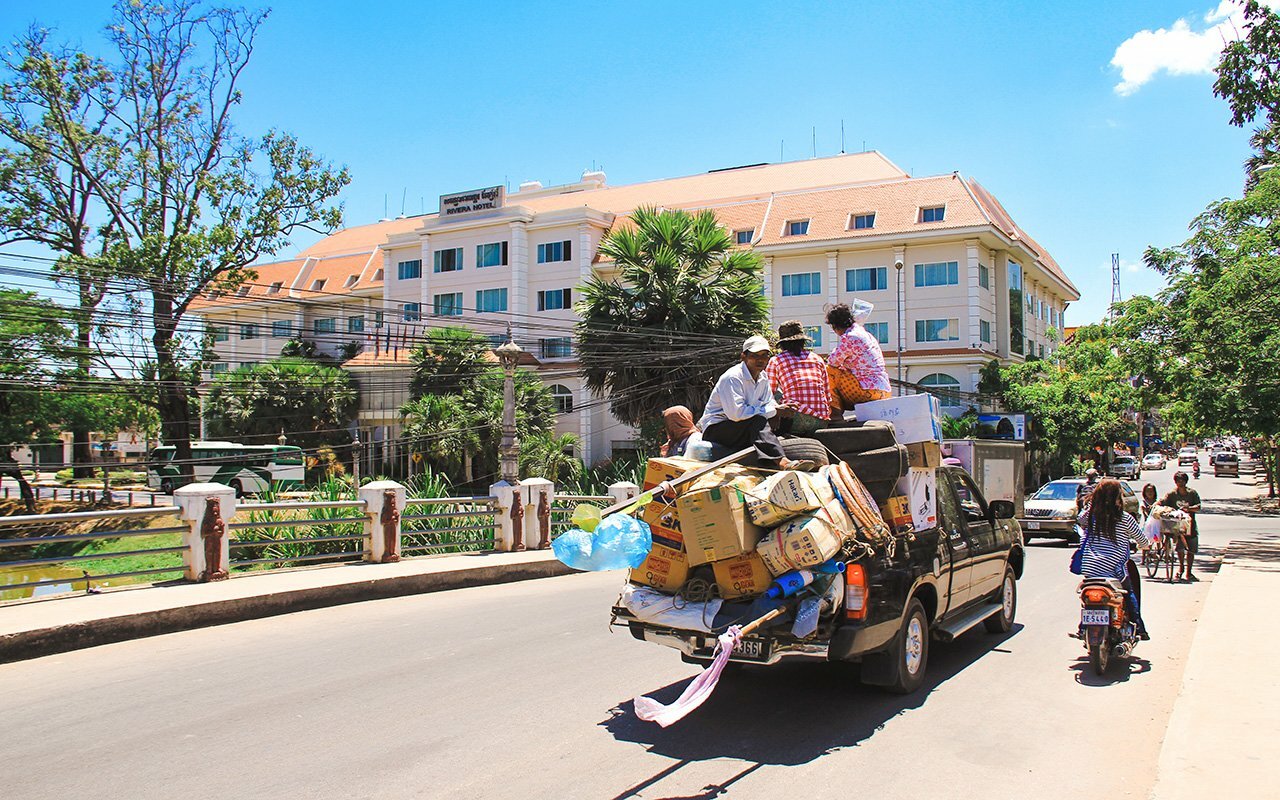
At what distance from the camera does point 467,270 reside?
51.4 metres

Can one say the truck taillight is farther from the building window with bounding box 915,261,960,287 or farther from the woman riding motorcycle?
the building window with bounding box 915,261,960,287

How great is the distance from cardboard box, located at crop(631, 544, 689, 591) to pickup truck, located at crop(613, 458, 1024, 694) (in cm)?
31

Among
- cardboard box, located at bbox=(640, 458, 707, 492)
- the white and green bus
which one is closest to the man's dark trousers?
cardboard box, located at bbox=(640, 458, 707, 492)

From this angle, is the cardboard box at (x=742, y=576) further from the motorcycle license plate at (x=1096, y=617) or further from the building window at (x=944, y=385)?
the building window at (x=944, y=385)

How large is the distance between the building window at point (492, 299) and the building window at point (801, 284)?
1561cm

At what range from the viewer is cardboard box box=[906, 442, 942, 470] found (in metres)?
6.83

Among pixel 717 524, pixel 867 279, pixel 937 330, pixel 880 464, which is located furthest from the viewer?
pixel 867 279

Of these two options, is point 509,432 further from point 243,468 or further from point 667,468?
point 243,468

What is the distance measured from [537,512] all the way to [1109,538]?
10580mm

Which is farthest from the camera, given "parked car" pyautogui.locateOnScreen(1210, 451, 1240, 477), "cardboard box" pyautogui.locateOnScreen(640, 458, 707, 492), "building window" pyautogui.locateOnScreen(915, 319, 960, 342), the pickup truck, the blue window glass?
"parked car" pyautogui.locateOnScreen(1210, 451, 1240, 477)

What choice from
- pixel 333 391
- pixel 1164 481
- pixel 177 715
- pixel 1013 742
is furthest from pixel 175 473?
pixel 1164 481

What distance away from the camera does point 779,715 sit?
6238 mm

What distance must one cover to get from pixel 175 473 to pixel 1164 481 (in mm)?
57503

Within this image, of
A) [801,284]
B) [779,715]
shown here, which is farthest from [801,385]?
[801,284]
